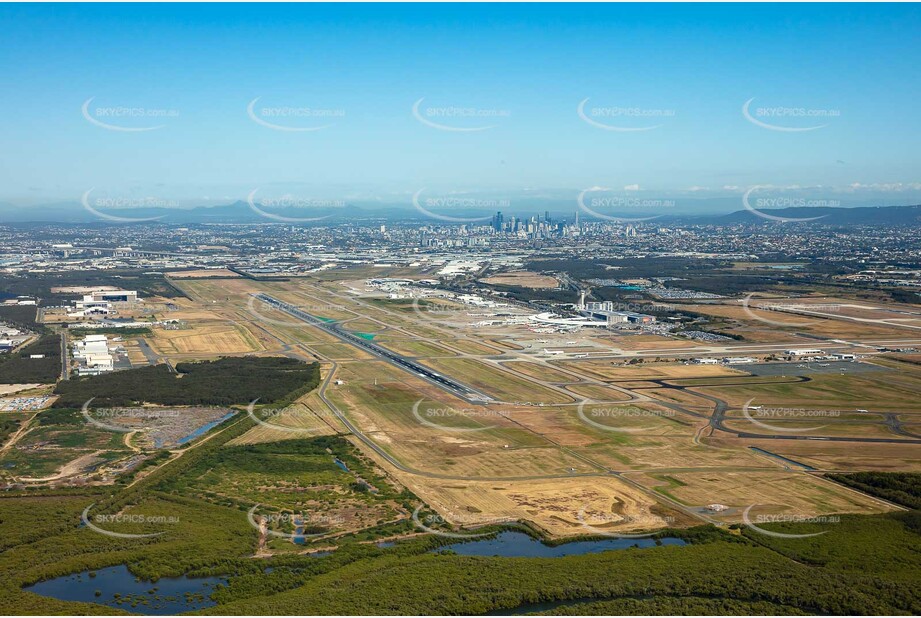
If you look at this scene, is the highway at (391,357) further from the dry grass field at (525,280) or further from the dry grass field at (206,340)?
the dry grass field at (525,280)

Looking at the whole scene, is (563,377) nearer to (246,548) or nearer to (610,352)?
(610,352)

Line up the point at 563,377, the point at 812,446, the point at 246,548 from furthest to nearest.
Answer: the point at 563,377 → the point at 812,446 → the point at 246,548

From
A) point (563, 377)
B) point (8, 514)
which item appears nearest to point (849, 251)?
point (563, 377)

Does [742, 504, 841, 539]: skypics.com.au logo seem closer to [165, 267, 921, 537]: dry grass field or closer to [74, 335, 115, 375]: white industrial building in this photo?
[165, 267, 921, 537]: dry grass field

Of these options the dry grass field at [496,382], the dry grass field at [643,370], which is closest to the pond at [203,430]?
the dry grass field at [496,382]

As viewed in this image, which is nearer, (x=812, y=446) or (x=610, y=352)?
(x=812, y=446)

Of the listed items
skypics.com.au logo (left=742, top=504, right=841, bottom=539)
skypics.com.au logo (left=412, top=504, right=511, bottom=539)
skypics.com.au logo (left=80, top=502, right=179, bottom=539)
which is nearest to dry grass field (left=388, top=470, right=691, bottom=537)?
skypics.com.au logo (left=412, top=504, right=511, bottom=539)

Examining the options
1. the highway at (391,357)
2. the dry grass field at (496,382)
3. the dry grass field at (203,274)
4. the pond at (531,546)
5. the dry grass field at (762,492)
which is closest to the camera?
Answer: the pond at (531,546)

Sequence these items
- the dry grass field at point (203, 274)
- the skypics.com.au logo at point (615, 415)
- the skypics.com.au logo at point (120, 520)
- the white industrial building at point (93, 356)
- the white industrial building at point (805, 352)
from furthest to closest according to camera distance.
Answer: the dry grass field at point (203, 274) < the white industrial building at point (805, 352) < the white industrial building at point (93, 356) < the skypics.com.au logo at point (615, 415) < the skypics.com.au logo at point (120, 520)
